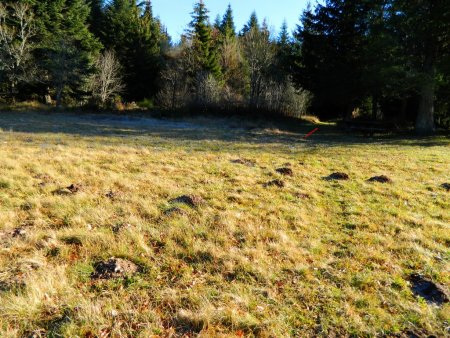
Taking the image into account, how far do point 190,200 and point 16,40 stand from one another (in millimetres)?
31807

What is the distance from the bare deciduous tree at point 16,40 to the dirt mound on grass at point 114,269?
101 feet

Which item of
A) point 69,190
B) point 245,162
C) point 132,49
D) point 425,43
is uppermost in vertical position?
point 132,49

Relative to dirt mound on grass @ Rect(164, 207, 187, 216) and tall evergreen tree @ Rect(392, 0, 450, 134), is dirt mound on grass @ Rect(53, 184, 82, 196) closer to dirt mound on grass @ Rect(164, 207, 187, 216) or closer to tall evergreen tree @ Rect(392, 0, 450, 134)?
dirt mound on grass @ Rect(164, 207, 187, 216)

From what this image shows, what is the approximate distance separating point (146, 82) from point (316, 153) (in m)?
28.4

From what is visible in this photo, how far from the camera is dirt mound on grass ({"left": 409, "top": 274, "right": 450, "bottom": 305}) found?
3.23 meters

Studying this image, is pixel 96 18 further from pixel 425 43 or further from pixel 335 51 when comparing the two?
pixel 425 43

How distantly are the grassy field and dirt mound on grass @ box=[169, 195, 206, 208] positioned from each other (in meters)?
0.09

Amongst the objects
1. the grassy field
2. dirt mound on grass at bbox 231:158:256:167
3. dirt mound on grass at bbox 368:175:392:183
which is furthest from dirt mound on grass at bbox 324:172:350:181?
dirt mound on grass at bbox 231:158:256:167

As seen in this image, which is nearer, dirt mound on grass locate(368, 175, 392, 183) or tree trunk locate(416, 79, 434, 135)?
dirt mound on grass locate(368, 175, 392, 183)

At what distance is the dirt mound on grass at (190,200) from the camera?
18.4 feet

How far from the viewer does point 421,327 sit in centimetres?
286

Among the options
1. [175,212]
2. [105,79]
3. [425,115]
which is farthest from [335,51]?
[175,212]

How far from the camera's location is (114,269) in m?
3.51

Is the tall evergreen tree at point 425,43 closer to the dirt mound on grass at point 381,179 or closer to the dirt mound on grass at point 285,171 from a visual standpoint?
the dirt mound on grass at point 381,179
